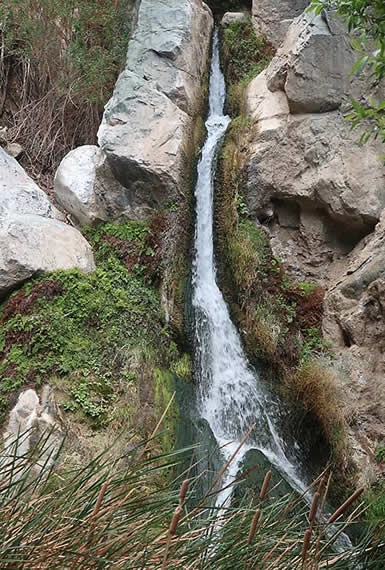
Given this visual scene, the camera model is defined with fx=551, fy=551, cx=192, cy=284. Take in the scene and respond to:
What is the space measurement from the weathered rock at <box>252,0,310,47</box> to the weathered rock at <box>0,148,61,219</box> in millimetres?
6598

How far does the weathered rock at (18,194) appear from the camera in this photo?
21.7 feet

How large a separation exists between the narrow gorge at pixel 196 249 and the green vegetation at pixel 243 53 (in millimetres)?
323

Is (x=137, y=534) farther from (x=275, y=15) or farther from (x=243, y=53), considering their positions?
(x=275, y=15)

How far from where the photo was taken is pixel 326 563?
4.87ft

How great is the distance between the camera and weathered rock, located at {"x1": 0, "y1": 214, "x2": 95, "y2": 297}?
Answer: 5.77m

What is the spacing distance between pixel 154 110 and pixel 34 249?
3.35 meters

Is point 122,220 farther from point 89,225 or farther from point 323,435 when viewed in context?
point 323,435

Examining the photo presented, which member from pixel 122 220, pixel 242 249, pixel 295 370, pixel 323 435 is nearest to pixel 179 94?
pixel 122 220

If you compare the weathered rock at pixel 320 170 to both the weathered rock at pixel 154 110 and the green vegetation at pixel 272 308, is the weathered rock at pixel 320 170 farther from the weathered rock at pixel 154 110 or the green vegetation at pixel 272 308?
the weathered rock at pixel 154 110

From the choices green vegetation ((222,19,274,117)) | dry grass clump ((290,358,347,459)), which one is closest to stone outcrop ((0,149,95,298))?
dry grass clump ((290,358,347,459))

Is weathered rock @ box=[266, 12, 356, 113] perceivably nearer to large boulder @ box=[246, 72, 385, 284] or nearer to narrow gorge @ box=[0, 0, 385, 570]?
narrow gorge @ box=[0, 0, 385, 570]

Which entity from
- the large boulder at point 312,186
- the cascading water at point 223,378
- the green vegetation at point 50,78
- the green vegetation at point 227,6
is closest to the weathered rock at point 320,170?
the large boulder at point 312,186

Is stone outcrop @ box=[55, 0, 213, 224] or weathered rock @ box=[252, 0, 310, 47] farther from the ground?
weathered rock @ box=[252, 0, 310, 47]

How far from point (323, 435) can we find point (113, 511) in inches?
195
